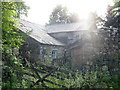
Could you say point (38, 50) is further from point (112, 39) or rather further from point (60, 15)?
point (60, 15)

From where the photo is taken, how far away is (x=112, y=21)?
1242cm

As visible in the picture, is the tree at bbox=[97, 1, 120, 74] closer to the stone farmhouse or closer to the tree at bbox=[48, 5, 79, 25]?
the stone farmhouse

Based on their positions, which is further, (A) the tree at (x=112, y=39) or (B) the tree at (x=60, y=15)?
(B) the tree at (x=60, y=15)

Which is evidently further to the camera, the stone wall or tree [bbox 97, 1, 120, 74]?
the stone wall

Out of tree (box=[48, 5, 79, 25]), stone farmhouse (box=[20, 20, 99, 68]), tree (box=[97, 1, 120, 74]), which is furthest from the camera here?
tree (box=[48, 5, 79, 25])

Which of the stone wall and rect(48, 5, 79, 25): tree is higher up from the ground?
rect(48, 5, 79, 25): tree

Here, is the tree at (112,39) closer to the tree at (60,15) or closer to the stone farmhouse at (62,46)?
the stone farmhouse at (62,46)

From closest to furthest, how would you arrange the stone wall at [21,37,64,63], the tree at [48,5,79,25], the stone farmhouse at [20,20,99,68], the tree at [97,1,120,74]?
the tree at [97,1,120,74], the stone farmhouse at [20,20,99,68], the stone wall at [21,37,64,63], the tree at [48,5,79,25]

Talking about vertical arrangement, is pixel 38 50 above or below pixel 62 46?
below

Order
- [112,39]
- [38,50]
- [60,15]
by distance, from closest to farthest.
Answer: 1. [112,39]
2. [38,50]
3. [60,15]

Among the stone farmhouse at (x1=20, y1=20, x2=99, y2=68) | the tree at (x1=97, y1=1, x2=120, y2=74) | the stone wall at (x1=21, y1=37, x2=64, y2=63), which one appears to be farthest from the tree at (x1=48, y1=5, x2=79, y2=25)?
the tree at (x1=97, y1=1, x2=120, y2=74)

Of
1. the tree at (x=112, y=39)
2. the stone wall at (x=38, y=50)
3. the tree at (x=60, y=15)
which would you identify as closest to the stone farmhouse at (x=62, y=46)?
the stone wall at (x=38, y=50)

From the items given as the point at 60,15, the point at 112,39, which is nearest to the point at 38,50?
the point at 112,39

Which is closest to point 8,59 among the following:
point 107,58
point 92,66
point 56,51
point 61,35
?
point 92,66
